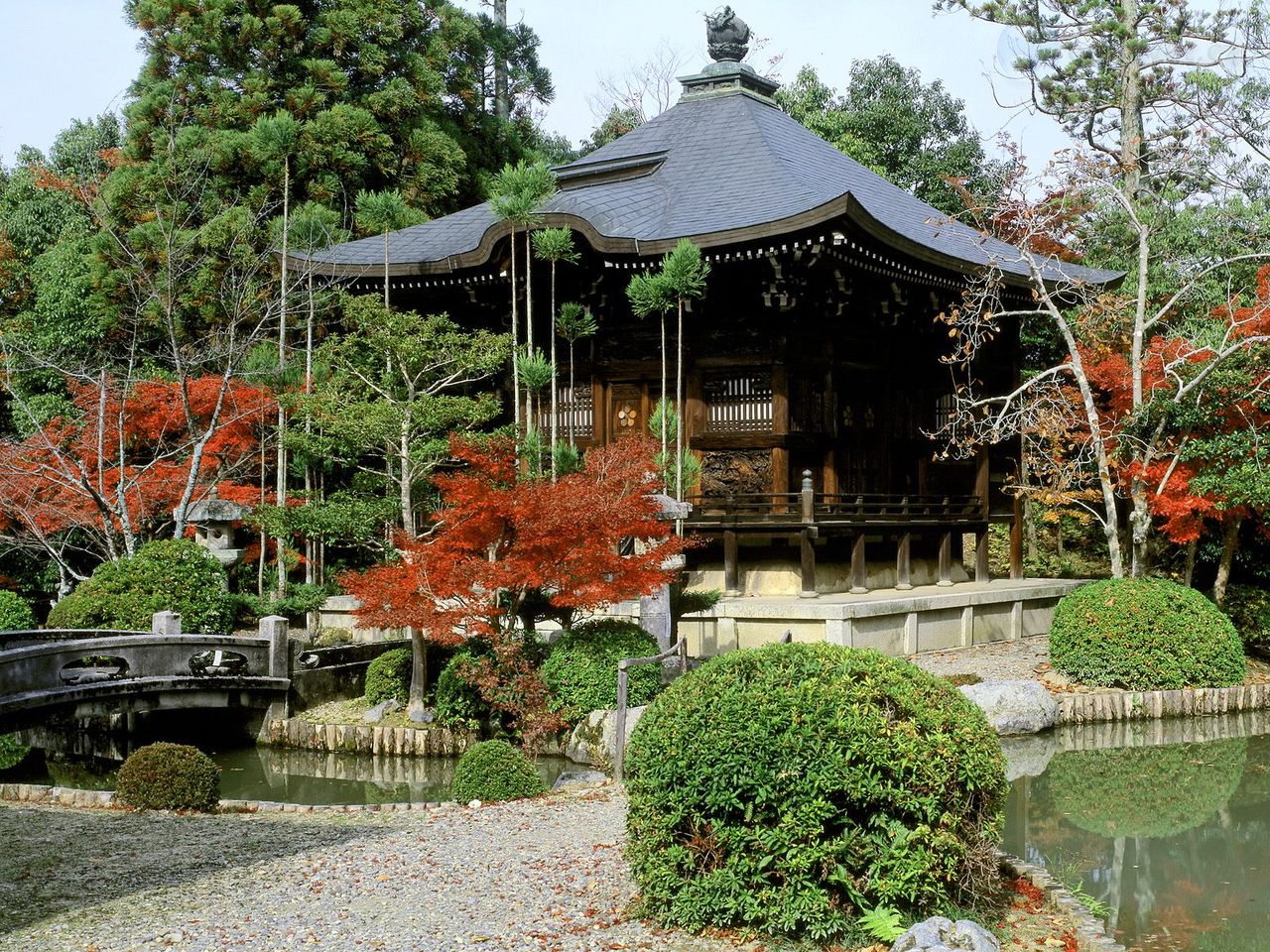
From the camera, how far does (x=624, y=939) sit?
545cm

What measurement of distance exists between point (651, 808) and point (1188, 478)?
12.1 metres

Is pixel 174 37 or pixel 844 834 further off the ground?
pixel 174 37

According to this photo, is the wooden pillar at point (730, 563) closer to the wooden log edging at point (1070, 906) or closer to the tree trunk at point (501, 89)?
the wooden log edging at point (1070, 906)

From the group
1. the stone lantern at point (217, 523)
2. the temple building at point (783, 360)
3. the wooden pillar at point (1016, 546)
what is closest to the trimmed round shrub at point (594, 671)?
the temple building at point (783, 360)

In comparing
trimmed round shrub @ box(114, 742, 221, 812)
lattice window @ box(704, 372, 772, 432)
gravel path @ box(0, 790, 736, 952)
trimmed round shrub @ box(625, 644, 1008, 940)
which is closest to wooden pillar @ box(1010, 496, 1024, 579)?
lattice window @ box(704, 372, 772, 432)

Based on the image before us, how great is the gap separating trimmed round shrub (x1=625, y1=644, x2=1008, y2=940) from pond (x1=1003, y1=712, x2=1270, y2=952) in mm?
1837

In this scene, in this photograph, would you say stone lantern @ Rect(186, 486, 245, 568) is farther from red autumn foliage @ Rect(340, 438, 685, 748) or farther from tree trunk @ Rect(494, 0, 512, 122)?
tree trunk @ Rect(494, 0, 512, 122)

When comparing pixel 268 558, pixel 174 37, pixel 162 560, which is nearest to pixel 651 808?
pixel 162 560

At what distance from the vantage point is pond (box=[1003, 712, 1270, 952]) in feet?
22.8

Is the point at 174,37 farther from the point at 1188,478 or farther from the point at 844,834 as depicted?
the point at 844,834

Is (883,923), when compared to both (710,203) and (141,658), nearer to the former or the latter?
(141,658)

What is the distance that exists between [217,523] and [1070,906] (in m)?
11.7

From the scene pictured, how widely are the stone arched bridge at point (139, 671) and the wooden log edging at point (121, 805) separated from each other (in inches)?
71.4

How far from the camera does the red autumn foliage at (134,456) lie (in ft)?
54.6
